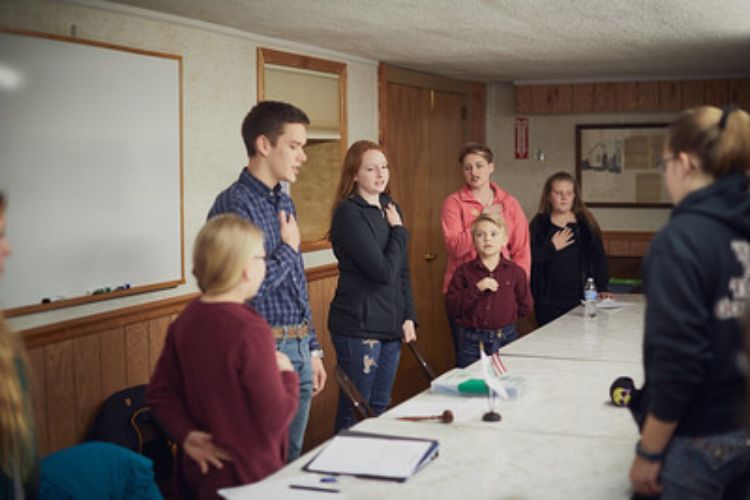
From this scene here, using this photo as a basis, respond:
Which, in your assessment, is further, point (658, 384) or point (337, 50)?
point (337, 50)

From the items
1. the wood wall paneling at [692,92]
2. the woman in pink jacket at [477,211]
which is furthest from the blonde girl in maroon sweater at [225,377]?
the wood wall paneling at [692,92]

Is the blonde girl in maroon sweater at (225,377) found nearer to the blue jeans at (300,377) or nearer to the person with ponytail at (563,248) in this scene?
the blue jeans at (300,377)

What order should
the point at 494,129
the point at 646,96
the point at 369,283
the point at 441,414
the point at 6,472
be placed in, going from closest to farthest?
the point at 6,472 → the point at 441,414 → the point at 369,283 → the point at 646,96 → the point at 494,129

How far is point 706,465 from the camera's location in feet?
6.64

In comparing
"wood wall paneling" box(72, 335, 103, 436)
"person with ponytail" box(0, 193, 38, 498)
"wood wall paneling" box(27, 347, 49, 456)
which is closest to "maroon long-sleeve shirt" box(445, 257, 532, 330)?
"wood wall paneling" box(72, 335, 103, 436)

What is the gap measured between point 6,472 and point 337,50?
13.3 feet

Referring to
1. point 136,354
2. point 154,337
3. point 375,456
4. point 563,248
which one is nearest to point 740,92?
point 563,248

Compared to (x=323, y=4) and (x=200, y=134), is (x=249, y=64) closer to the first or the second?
(x=200, y=134)

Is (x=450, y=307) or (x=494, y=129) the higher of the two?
(x=494, y=129)

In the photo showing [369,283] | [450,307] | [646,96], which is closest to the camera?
[369,283]

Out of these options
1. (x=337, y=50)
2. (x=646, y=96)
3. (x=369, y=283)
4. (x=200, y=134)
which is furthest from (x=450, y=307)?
(x=646, y=96)

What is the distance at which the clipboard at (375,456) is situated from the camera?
234cm

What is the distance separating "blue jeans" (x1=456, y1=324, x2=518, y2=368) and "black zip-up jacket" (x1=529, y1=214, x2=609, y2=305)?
3.00 feet

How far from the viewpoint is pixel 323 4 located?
3934 mm
